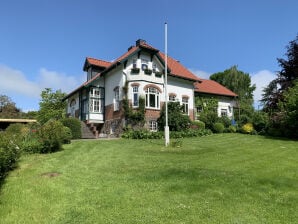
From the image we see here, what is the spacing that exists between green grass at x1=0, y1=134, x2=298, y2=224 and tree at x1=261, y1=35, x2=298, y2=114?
562 inches

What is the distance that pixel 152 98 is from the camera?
24203 mm

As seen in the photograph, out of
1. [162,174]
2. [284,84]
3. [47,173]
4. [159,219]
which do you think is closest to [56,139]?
[47,173]

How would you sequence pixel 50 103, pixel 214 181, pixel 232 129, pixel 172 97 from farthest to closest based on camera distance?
pixel 50 103 < pixel 172 97 < pixel 232 129 < pixel 214 181

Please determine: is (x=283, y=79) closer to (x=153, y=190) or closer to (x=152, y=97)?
(x=152, y=97)

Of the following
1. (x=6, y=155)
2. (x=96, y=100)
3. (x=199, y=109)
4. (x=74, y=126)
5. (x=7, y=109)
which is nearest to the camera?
(x=6, y=155)

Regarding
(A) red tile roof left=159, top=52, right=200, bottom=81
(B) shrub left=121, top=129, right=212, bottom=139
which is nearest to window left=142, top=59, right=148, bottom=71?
(A) red tile roof left=159, top=52, right=200, bottom=81

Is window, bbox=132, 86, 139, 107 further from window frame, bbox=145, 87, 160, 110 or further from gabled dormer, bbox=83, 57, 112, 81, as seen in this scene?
gabled dormer, bbox=83, 57, 112, 81

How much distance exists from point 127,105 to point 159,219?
1765 centimetres

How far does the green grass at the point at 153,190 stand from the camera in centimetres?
579

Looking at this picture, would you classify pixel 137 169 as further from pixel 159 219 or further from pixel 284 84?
pixel 284 84

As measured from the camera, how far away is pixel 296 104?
19078 mm

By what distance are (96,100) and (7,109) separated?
118 ft

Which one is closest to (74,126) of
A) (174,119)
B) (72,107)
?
(174,119)

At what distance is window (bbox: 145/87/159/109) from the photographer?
23.8m
